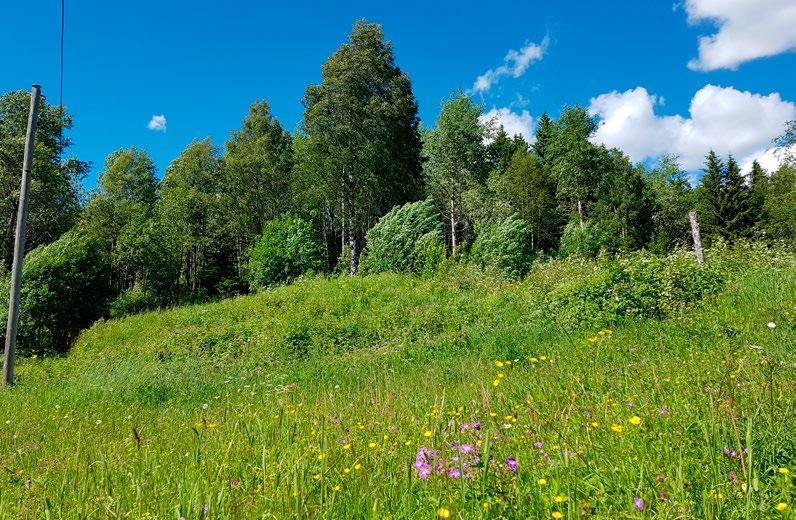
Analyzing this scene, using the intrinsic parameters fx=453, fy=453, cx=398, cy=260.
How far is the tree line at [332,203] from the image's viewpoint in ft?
72.6

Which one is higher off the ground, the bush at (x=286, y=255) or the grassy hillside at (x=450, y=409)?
the bush at (x=286, y=255)

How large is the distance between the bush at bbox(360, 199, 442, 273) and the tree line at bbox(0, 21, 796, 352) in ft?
0.23

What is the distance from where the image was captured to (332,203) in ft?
95.1

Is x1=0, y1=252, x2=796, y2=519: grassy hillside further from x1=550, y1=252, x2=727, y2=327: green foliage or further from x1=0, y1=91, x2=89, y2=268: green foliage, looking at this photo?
x1=0, y1=91, x2=89, y2=268: green foliage

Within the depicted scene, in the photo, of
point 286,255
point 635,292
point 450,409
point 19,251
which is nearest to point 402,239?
point 286,255

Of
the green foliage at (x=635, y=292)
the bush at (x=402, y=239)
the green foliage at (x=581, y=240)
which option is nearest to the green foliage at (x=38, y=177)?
the bush at (x=402, y=239)

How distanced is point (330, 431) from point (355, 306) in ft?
37.9

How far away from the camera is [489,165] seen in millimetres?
39312

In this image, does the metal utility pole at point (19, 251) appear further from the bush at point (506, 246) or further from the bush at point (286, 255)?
the bush at point (506, 246)

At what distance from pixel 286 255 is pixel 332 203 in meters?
5.68

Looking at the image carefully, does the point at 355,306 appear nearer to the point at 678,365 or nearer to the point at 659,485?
the point at 678,365

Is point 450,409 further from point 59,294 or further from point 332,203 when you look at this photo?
point 332,203

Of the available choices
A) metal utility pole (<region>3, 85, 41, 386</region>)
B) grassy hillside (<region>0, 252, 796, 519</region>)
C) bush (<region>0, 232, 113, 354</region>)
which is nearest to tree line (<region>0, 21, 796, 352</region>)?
bush (<region>0, 232, 113, 354</region>)

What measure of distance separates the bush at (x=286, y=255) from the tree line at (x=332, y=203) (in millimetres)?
98
